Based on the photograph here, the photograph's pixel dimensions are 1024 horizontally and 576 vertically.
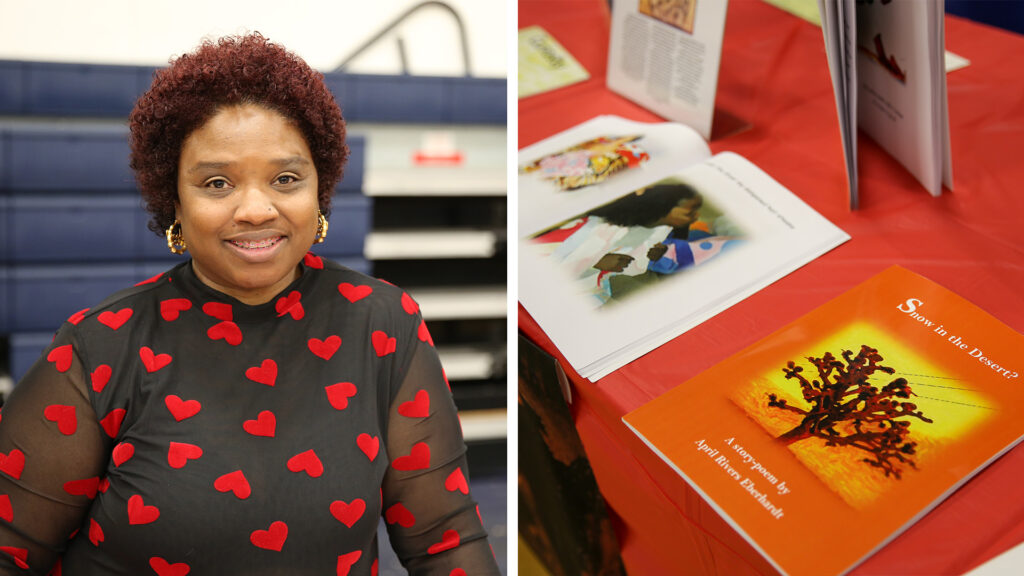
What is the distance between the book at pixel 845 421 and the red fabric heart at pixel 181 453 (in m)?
0.51

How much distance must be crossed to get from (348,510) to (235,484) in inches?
5.4

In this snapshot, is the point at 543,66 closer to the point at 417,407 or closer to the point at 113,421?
the point at 417,407

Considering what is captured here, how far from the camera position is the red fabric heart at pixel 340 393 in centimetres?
97

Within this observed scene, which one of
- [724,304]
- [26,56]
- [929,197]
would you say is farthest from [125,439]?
[929,197]

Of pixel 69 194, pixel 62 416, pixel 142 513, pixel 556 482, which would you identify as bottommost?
pixel 556 482

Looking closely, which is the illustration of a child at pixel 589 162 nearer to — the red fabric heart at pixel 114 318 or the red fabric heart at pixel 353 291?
the red fabric heart at pixel 353 291

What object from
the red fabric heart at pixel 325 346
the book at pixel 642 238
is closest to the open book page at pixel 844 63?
the book at pixel 642 238

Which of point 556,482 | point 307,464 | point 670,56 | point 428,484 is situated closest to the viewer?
point 307,464

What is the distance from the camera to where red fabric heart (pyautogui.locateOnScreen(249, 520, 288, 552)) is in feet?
2.95

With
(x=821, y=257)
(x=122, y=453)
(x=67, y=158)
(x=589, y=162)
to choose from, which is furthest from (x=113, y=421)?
(x=821, y=257)

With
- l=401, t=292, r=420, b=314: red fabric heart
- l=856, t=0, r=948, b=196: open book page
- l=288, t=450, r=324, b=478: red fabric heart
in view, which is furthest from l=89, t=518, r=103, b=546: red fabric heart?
l=856, t=0, r=948, b=196: open book page

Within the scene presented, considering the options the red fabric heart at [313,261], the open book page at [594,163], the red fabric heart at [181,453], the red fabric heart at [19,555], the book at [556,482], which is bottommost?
the book at [556,482]

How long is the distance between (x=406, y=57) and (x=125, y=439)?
2.23 ft

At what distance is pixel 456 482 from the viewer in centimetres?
105
